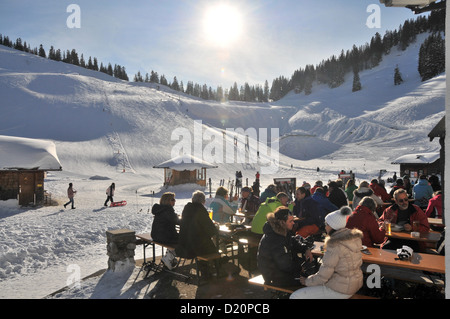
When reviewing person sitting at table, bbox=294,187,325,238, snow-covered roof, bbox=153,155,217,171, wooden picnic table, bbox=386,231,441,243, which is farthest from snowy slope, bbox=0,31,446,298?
wooden picnic table, bbox=386,231,441,243

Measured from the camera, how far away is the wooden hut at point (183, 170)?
28.8 meters

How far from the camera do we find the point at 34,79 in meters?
63.9

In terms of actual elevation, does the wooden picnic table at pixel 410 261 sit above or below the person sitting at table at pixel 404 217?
below

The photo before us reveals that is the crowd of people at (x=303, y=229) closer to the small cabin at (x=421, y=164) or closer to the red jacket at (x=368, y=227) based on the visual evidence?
the red jacket at (x=368, y=227)

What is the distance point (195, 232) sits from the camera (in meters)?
5.71

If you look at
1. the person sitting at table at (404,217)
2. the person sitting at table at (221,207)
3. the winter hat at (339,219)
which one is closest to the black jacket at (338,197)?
the person sitting at table at (404,217)

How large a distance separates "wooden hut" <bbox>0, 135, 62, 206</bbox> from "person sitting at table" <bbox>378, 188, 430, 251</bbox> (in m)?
17.2

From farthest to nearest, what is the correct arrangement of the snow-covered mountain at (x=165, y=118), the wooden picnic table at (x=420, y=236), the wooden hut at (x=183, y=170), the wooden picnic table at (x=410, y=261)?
1. the snow-covered mountain at (x=165, y=118)
2. the wooden hut at (x=183, y=170)
3. the wooden picnic table at (x=420, y=236)
4. the wooden picnic table at (x=410, y=261)

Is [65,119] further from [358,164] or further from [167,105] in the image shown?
[358,164]

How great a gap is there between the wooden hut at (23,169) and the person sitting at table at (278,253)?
655 inches

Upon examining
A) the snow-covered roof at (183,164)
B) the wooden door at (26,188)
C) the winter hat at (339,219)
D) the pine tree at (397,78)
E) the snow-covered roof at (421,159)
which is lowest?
the wooden door at (26,188)

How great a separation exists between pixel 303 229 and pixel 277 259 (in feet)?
9.68
